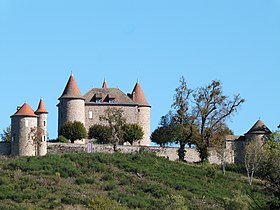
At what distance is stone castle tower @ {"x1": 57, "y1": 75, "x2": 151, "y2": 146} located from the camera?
242ft

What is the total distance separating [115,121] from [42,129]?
8256 mm

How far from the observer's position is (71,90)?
7450 centimetres

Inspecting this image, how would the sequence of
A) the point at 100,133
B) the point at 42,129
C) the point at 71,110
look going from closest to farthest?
1. the point at 42,129
2. the point at 71,110
3. the point at 100,133

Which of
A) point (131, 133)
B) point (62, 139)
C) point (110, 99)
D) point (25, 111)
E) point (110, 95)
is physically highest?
point (110, 95)

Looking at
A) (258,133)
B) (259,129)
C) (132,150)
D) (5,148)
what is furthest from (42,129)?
(259,129)

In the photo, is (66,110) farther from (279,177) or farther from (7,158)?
(279,177)

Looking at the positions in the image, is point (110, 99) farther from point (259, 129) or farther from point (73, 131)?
point (259, 129)

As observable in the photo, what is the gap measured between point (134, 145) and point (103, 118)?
13.0 feet

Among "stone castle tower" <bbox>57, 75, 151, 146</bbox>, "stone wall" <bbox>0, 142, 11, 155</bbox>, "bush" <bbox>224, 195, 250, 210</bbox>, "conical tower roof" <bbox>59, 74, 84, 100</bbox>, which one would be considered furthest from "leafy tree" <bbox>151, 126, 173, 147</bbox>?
"bush" <bbox>224, 195, 250, 210</bbox>

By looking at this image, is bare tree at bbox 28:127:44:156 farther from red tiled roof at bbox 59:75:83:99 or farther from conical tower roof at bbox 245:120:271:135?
conical tower roof at bbox 245:120:271:135

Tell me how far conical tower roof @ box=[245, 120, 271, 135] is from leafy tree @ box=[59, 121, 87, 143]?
1508 centimetres

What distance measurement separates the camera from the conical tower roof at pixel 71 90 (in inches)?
2918

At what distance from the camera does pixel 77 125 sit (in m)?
71.9

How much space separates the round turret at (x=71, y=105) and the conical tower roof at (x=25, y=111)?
7813 mm
